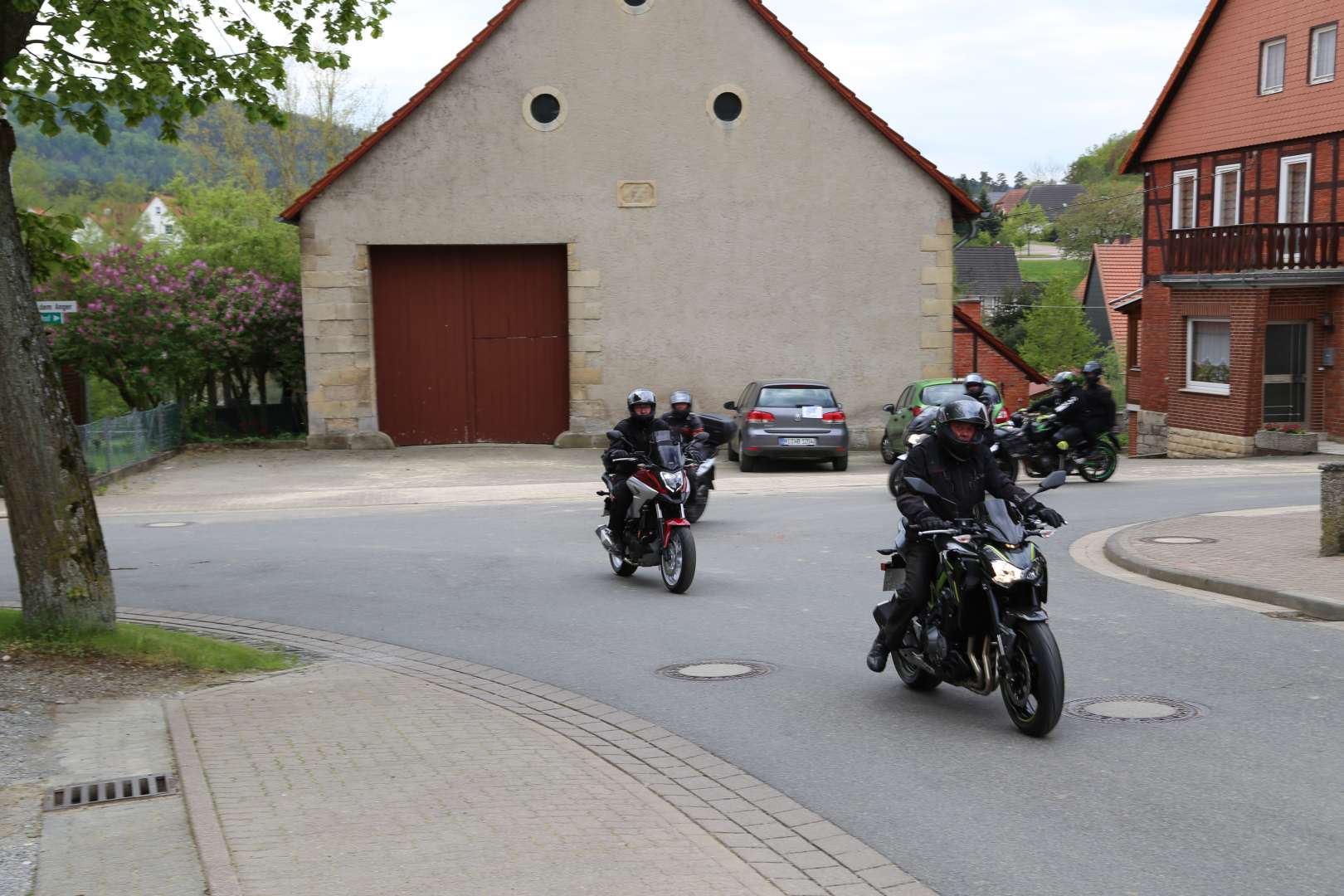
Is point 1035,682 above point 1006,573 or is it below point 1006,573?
below

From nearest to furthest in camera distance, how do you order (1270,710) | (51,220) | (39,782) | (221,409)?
(39,782)
(1270,710)
(51,220)
(221,409)

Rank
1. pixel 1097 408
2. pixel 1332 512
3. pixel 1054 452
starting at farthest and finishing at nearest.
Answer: pixel 1054 452, pixel 1097 408, pixel 1332 512

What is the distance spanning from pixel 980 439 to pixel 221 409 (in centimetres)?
2469

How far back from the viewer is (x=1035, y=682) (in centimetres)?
701

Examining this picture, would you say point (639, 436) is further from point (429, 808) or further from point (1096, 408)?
point (1096, 408)

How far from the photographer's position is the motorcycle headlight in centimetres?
695

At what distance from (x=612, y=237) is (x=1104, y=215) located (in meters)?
59.6

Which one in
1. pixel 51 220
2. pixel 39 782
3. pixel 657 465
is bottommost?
pixel 39 782

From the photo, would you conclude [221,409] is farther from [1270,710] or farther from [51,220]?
[1270,710]

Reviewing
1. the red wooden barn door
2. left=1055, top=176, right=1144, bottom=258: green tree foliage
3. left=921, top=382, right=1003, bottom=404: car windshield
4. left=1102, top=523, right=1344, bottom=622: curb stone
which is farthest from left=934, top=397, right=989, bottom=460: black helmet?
left=1055, top=176, right=1144, bottom=258: green tree foliage

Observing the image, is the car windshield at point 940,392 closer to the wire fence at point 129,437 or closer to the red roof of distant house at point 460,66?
the red roof of distant house at point 460,66

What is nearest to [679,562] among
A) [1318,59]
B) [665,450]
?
[665,450]

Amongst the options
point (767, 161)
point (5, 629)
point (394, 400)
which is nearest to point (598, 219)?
A: point (767, 161)

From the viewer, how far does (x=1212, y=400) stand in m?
31.2
